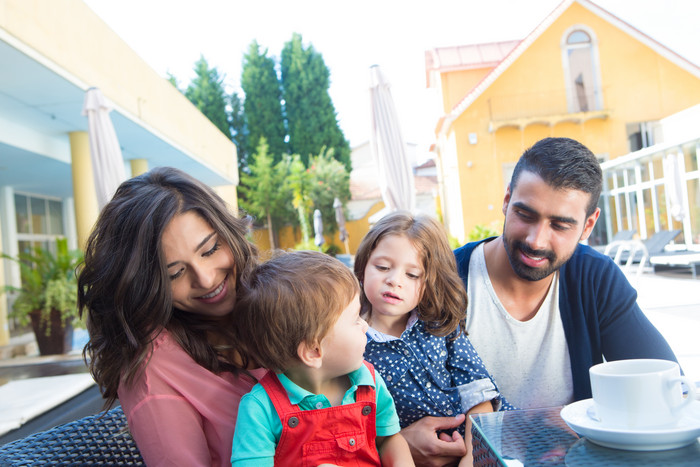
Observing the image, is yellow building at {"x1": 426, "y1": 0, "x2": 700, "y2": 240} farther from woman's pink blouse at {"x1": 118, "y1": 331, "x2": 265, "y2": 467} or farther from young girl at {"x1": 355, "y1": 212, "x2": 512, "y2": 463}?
woman's pink blouse at {"x1": 118, "y1": 331, "x2": 265, "y2": 467}

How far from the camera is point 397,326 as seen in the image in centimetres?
213

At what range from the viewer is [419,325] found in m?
2.09

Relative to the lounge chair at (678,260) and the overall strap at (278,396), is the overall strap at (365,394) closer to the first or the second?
the overall strap at (278,396)

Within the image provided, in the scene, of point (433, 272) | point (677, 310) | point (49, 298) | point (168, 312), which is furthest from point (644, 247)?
point (168, 312)

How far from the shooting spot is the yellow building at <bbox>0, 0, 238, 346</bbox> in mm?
5820

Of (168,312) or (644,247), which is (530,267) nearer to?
(168,312)

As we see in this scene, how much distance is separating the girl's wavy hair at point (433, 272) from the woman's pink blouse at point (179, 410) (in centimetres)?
77

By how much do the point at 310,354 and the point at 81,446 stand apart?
63 cm

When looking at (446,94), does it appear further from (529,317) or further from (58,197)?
(529,317)

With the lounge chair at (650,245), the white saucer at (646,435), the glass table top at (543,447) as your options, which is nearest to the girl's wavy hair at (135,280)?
the glass table top at (543,447)

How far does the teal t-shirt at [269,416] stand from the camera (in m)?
1.40

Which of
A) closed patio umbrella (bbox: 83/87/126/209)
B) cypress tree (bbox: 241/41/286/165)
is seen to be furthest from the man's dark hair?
cypress tree (bbox: 241/41/286/165)

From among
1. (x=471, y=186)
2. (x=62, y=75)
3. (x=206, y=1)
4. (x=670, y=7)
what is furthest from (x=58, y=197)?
(x=206, y=1)

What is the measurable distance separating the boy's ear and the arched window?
18.1m
